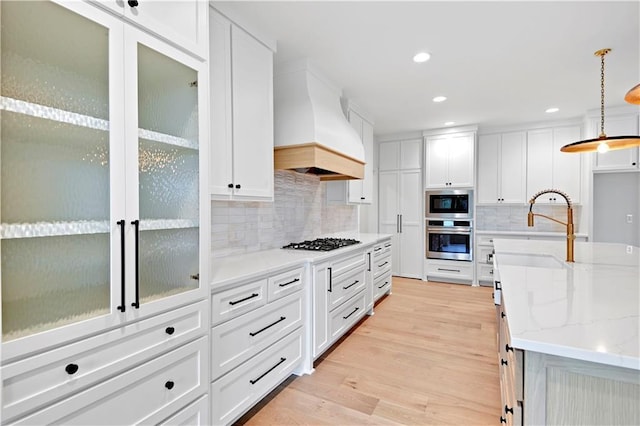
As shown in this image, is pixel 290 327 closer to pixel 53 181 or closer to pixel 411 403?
pixel 411 403

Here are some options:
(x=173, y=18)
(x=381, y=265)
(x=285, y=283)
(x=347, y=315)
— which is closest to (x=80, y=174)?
(x=173, y=18)

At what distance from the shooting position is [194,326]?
148 centimetres

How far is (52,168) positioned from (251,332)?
129 cm

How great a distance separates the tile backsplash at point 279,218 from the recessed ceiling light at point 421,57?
1597 mm

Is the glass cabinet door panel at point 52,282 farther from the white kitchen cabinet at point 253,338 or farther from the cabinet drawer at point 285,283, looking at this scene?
the cabinet drawer at point 285,283

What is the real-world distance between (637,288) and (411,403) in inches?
55.8

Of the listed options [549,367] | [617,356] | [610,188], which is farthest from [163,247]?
[610,188]

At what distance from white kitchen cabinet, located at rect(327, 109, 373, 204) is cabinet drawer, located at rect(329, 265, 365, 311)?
101cm

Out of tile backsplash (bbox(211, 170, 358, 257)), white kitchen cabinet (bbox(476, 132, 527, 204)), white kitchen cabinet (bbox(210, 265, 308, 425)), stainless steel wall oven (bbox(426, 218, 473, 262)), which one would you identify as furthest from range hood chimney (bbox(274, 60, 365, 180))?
white kitchen cabinet (bbox(476, 132, 527, 204))

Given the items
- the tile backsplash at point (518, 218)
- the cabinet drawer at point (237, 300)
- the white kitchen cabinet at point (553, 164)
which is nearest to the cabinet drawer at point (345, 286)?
the cabinet drawer at point (237, 300)

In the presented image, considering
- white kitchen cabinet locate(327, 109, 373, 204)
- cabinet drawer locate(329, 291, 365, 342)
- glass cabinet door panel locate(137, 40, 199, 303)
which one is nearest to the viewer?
glass cabinet door panel locate(137, 40, 199, 303)

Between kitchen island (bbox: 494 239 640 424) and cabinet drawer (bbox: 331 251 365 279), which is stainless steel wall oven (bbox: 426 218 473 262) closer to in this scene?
cabinet drawer (bbox: 331 251 365 279)

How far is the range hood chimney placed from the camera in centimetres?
267

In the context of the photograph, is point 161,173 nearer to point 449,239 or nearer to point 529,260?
point 529,260
